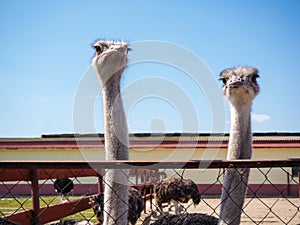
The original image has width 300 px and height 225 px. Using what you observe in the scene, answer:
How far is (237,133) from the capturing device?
10.3ft

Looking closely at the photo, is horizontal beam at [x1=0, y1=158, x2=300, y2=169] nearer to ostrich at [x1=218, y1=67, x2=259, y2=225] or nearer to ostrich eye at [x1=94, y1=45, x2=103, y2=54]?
ostrich at [x1=218, y1=67, x2=259, y2=225]

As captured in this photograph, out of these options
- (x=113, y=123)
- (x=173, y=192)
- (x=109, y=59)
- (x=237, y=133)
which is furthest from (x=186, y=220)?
(x=173, y=192)

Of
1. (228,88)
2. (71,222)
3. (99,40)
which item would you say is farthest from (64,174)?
(228,88)

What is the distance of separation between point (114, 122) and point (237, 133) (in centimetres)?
90

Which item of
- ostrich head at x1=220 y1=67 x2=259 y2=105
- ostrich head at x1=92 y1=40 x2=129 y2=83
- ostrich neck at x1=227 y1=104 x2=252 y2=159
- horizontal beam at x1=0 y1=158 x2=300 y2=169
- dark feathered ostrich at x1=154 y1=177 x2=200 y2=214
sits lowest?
dark feathered ostrich at x1=154 y1=177 x2=200 y2=214

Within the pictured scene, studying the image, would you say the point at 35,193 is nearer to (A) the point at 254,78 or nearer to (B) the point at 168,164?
(B) the point at 168,164

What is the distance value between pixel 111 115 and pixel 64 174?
6.17 ft

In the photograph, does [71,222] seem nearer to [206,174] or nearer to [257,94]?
[257,94]

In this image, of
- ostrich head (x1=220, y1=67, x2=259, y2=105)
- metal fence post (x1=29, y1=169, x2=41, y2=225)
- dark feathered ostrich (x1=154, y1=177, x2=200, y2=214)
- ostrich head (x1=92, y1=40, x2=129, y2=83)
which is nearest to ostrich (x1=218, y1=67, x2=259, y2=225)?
ostrich head (x1=220, y1=67, x2=259, y2=105)

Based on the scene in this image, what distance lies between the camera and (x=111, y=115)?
3166 mm

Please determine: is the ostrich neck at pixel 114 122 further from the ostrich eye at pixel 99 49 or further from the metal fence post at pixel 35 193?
the metal fence post at pixel 35 193

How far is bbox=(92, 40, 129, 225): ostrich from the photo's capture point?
2836mm

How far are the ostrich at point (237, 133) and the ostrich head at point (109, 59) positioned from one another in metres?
0.84

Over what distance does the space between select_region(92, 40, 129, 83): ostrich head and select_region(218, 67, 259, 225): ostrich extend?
0.84 m
